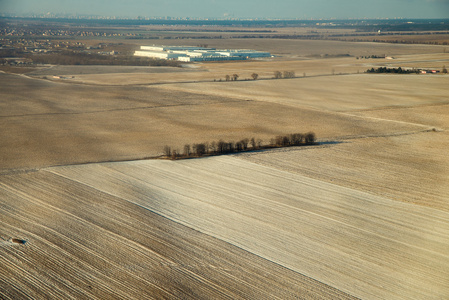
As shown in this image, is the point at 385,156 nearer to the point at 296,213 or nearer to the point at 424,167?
the point at 424,167

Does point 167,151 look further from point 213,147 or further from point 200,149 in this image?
point 213,147

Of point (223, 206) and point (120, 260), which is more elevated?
point (223, 206)

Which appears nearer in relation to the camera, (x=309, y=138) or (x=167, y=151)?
(x=167, y=151)

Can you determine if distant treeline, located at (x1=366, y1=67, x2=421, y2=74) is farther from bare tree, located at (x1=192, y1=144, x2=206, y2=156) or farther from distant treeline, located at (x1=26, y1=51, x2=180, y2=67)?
bare tree, located at (x1=192, y1=144, x2=206, y2=156)

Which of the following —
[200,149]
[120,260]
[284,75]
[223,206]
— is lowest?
[120,260]

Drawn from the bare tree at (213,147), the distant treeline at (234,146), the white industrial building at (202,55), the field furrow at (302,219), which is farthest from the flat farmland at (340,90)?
the white industrial building at (202,55)

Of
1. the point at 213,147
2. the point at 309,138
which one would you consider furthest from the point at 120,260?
the point at 309,138

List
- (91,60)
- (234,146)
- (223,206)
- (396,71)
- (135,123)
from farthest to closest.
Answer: (91,60) → (396,71) → (135,123) → (234,146) → (223,206)
